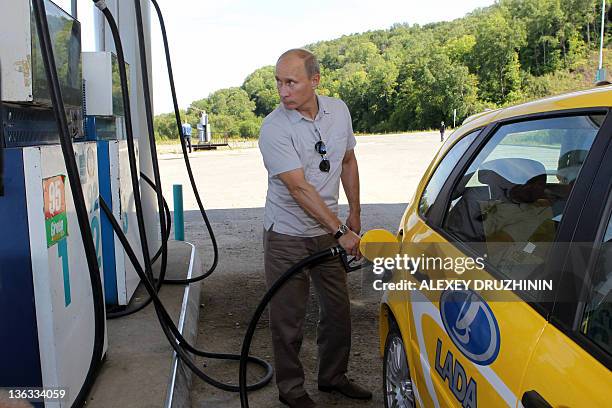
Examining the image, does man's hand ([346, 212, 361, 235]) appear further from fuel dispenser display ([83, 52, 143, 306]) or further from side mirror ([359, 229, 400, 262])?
fuel dispenser display ([83, 52, 143, 306])

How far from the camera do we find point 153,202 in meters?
6.57

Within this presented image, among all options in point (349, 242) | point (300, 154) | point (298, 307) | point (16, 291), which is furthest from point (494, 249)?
point (16, 291)

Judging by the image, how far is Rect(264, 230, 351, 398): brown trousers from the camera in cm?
353

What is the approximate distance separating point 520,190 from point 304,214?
4.73 feet

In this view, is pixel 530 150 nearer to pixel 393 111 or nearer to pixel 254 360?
pixel 254 360

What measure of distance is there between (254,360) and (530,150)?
8.76ft

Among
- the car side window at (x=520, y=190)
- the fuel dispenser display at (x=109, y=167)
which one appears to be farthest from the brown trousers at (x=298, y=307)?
the fuel dispenser display at (x=109, y=167)

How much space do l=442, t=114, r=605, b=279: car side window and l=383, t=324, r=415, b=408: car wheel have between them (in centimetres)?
65

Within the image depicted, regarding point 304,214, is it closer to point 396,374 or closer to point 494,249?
point 396,374

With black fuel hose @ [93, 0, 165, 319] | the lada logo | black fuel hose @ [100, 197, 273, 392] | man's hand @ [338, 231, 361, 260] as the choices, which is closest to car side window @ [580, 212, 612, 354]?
the lada logo

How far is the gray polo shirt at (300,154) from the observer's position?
3348mm

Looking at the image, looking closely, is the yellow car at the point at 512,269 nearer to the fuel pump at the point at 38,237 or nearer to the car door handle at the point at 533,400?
the car door handle at the point at 533,400

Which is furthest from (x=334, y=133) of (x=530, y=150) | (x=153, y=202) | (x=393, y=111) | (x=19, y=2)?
(x=393, y=111)

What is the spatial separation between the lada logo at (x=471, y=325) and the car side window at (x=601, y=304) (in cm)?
32
